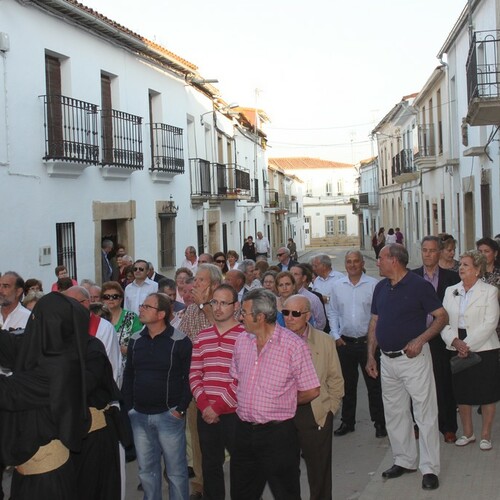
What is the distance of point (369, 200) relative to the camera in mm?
55750

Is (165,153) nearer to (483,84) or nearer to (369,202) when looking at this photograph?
(483,84)

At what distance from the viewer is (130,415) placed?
17.7ft

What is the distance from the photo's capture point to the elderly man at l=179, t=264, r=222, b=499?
6.10 meters

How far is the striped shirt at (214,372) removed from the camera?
17.2 feet

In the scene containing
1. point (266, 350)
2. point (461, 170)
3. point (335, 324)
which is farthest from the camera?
point (461, 170)

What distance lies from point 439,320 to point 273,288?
2882 millimetres

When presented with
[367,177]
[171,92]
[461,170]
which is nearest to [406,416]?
[171,92]

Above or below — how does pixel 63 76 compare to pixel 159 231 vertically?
above

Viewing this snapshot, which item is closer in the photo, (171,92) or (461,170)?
(171,92)

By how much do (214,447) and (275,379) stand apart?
0.96m

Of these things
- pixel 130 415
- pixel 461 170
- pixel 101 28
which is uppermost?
pixel 101 28

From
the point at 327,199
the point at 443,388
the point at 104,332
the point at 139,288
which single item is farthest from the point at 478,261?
the point at 327,199

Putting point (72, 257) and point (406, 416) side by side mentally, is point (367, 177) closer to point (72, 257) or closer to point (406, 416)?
point (72, 257)

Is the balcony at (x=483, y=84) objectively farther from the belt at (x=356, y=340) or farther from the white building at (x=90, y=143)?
the belt at (x=356, y=340)
